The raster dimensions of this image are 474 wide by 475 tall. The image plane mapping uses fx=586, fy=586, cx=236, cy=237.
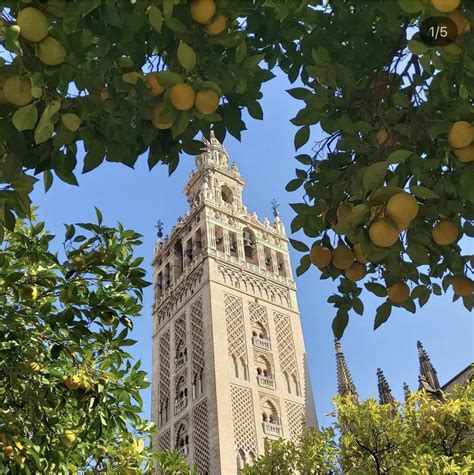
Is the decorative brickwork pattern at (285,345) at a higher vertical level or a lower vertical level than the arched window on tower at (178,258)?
lower

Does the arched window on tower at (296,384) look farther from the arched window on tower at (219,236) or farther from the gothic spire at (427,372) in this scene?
the arched window on tower at (219,236)

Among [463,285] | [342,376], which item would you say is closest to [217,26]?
[463,285]

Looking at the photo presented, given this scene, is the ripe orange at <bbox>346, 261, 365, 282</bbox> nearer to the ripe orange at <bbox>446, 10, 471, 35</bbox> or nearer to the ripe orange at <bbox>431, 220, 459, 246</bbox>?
the ripe orange at <bbox>431, 220, 459, 246</bbox>

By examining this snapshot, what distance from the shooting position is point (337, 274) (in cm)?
248

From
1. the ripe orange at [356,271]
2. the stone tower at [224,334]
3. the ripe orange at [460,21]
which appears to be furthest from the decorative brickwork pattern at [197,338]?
the ripe orange at [460,21]

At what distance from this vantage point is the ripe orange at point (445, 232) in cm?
232

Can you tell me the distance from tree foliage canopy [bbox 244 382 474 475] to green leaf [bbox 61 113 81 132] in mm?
8302

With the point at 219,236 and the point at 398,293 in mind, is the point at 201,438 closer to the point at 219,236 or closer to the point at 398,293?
the point at 219,236

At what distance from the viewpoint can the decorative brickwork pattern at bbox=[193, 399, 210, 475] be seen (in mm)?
25719

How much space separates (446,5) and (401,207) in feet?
1.94

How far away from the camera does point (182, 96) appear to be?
5.97ft

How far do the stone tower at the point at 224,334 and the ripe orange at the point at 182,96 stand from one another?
24.8 metres

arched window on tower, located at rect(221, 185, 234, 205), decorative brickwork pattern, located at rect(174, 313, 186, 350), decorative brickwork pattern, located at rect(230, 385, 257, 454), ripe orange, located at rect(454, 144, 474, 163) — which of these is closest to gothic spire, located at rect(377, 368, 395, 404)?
decorative brickwork pattern, located at rect(230, 385, 257, 454)

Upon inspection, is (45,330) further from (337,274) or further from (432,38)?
(432,38)
